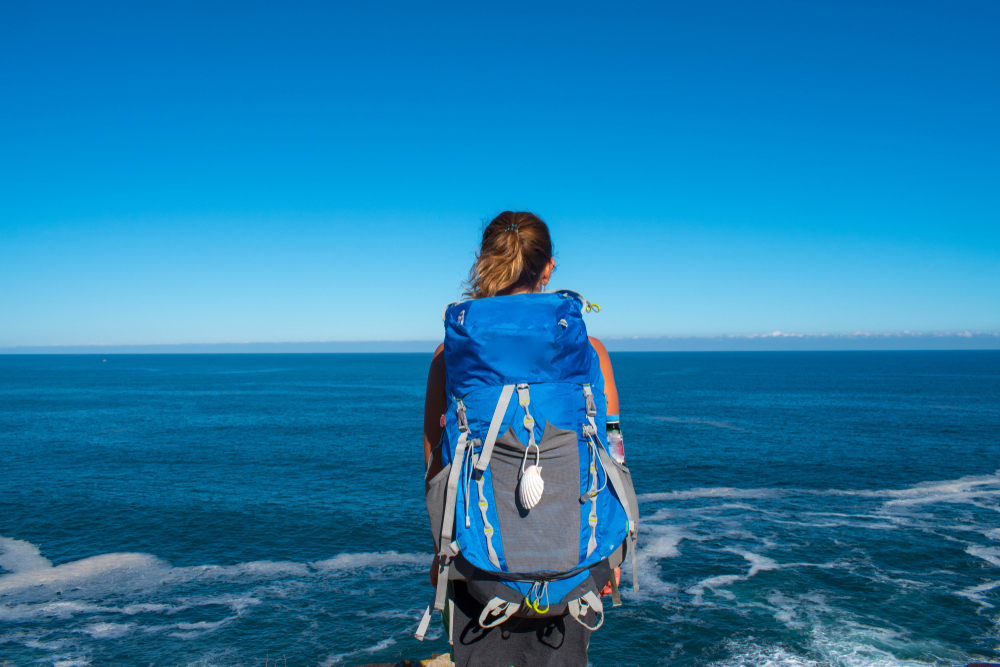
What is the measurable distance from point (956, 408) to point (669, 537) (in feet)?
264

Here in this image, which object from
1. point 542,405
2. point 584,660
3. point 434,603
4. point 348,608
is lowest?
point 348,608

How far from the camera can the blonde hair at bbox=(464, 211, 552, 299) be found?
270 cm

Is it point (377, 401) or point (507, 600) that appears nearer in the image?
point (507, 600)

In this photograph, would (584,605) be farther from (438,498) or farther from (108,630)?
(108,630)

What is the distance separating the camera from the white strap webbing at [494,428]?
2373mm

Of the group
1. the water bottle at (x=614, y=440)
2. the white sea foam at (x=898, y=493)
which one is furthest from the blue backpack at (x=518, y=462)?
the white sea foam at (x=898, y=493)

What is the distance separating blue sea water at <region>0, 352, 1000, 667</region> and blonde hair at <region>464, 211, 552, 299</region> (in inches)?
847

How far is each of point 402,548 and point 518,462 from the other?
103 feet

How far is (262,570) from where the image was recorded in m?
29.1

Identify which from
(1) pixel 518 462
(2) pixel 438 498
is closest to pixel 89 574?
(2) pixel 438 498

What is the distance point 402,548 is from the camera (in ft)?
103

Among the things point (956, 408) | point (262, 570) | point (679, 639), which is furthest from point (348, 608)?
point (956, 408)

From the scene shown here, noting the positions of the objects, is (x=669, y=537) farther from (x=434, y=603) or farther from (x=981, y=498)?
(x=434, y=603)

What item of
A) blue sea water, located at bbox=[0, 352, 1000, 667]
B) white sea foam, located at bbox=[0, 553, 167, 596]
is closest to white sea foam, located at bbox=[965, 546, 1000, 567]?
blue sea water, located at bbox=[0, 352, 1000, 667]
